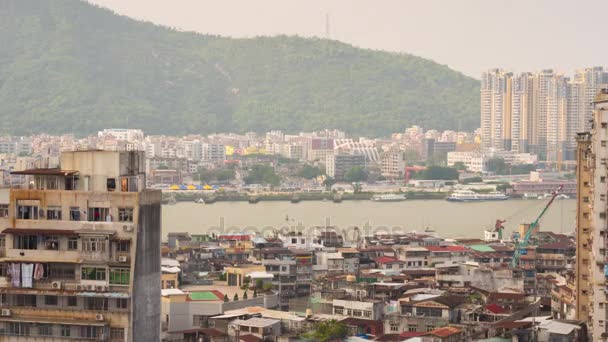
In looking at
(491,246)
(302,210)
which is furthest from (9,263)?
(302,210)

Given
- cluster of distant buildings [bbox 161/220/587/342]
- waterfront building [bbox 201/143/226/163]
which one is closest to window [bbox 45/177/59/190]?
cluster of distant buildings [bbox 161/220/587/342]

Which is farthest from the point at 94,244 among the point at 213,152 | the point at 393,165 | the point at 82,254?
the point at 213,152

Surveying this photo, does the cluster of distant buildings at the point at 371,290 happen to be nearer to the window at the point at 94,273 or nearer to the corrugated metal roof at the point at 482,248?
the corrugated metal roof at the point at 482,248

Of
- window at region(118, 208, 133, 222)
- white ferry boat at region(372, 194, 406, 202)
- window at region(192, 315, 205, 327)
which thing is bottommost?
window at region(192, 315, 205, 327)

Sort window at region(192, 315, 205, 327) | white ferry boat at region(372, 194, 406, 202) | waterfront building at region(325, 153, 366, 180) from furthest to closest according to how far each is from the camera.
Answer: waterfront building at region(325, 153, 366, 180) → white ferry boat at region(372, 194, 406, 202) → window at region(192, 315, 205, 327)

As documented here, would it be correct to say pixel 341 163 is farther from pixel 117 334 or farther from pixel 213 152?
pixel 117 334

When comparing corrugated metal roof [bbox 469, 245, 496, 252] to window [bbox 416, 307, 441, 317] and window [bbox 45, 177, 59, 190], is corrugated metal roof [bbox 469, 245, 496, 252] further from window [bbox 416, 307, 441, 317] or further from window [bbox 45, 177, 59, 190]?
window [bbox 45, 177, 59, 190]
